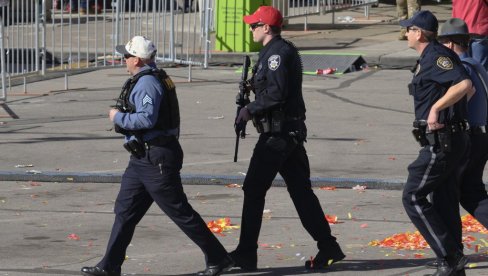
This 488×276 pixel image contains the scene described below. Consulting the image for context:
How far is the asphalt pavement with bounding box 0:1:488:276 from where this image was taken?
27.8 feet

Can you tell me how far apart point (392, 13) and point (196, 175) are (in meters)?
18.7

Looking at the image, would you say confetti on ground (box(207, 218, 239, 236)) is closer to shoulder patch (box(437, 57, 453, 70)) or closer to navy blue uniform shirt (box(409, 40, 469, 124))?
navy blue uniform shirt (box(409, 40, 469, 124))

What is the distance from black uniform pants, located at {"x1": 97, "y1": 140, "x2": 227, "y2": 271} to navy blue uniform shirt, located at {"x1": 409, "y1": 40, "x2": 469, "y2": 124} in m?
1.52

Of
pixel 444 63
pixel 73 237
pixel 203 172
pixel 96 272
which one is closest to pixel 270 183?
pixel 96 272

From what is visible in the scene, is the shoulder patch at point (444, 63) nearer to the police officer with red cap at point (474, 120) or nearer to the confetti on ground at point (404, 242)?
the police officer with red cap at point (474, 120)

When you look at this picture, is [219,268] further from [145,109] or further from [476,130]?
[476,130]

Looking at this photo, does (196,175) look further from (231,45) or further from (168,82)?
(231,45)

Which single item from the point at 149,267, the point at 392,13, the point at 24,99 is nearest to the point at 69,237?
the point at 149,267

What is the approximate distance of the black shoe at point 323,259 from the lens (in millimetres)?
8070

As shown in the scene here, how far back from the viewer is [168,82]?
303 inches

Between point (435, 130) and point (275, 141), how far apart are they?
111 centimetres

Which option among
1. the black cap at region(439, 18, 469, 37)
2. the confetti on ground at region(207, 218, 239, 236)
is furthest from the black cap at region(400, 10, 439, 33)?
the confetti on ground at region(207, 218, 239, 236)

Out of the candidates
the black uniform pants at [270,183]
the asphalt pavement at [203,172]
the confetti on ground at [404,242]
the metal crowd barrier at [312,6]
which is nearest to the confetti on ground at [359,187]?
the asphalt pavement at [203,172]

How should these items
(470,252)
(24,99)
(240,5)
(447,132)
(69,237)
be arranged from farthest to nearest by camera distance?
1. (240,5)
2. (24,99)
3. (69,237)
4. (470,252)
5. (447,132)
